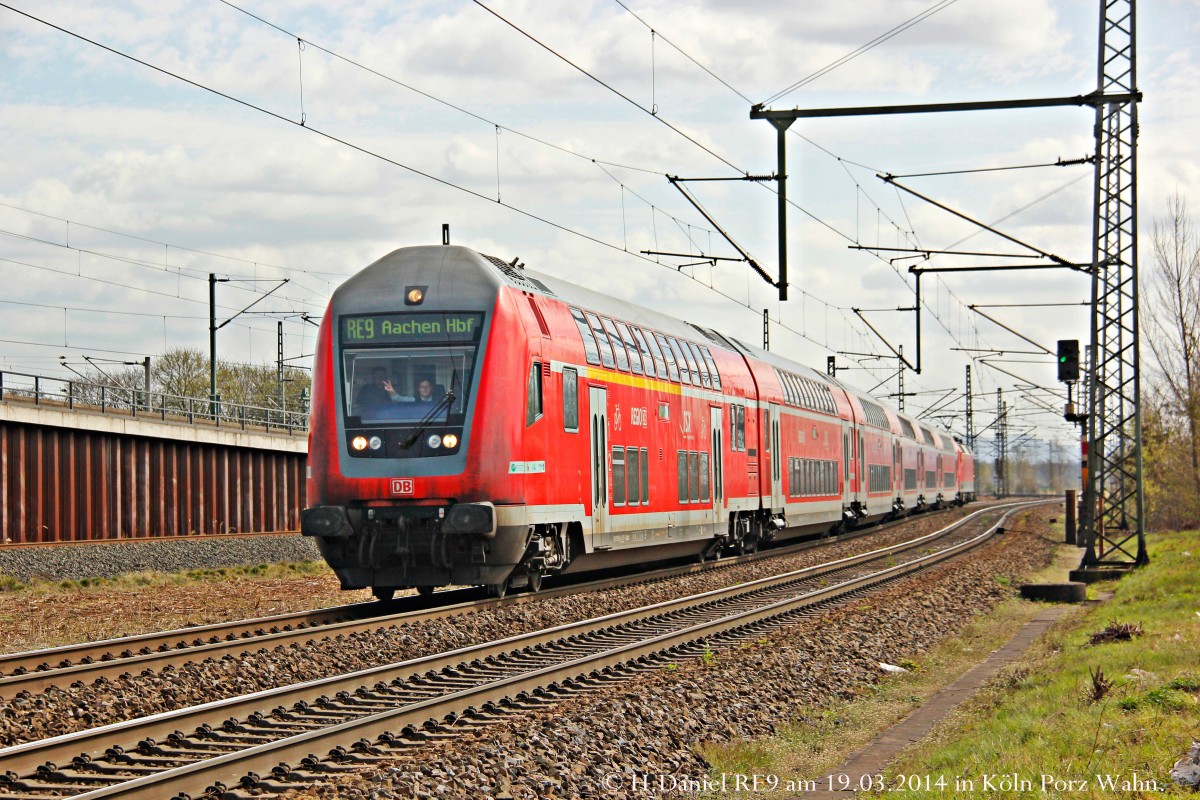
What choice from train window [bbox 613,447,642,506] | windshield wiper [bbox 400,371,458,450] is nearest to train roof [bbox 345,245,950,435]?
windshield wiper [bbox 400,371,458,450]

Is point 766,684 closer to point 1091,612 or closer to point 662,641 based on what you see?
point 662,641

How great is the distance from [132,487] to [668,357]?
53.6 feet

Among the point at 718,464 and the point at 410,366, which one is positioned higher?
the point at 410,366

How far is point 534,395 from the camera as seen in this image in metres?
17.5

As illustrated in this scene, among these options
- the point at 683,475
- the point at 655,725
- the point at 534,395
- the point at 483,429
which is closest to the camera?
the point at 655,725

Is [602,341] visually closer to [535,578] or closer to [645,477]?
[645,477]

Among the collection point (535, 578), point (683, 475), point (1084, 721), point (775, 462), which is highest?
point (775, 462)

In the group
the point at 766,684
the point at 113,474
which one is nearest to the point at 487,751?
the point at 766,684

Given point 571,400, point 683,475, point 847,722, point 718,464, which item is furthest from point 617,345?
point 847,722

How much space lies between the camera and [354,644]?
13367 millimetres

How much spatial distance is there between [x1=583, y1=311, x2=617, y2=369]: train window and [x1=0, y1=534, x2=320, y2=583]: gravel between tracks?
12448 mm

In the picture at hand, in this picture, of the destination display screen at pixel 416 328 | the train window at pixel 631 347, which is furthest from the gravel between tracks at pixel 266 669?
the train window at pixel 631 347

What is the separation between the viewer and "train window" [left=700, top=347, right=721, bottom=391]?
2635 cm

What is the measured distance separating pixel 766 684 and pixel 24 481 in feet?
75.1
